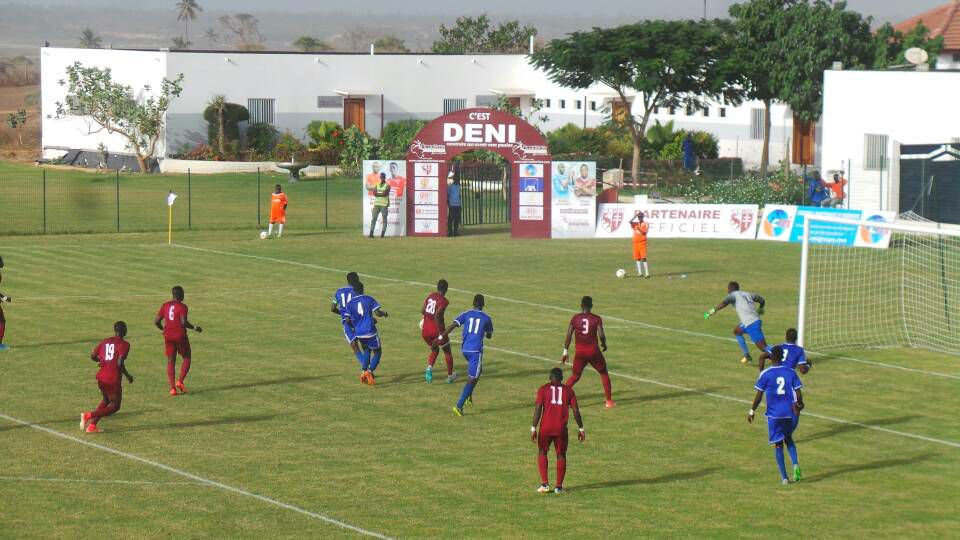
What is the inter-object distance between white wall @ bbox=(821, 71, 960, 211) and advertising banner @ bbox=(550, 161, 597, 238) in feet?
31.6

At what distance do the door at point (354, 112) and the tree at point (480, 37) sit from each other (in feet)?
108

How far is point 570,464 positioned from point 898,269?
2357 centimetres

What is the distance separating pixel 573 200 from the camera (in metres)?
48.3

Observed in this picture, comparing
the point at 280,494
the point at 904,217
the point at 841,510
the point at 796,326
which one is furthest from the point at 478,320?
the point at 904,217

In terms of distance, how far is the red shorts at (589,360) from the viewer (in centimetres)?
2262

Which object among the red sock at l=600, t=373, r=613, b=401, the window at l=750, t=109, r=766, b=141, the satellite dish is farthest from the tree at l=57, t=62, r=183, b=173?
the red sock at l=600, t=373, r=613, b=401

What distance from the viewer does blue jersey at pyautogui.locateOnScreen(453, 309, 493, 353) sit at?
22062 mm

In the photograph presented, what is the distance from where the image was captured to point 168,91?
72.8 m

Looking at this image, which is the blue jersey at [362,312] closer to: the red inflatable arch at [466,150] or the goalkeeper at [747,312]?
the goalkeeper at [747,312]

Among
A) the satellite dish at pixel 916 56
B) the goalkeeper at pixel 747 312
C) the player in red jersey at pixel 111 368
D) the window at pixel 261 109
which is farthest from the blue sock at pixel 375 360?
the window at pixel 261 109

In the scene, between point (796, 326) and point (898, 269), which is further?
point (898, 269)

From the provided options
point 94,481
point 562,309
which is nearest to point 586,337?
point 94,481

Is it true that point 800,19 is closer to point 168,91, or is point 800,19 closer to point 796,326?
point 168,91

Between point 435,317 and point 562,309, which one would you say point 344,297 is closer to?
point 435,317
